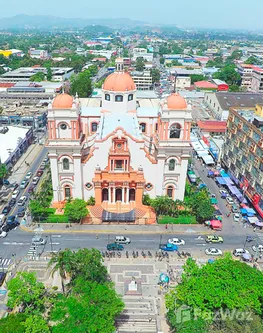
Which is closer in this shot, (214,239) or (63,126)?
(214,239)

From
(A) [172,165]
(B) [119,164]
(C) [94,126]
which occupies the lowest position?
(A) [172,165]

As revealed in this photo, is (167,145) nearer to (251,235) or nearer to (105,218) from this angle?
(105,218)

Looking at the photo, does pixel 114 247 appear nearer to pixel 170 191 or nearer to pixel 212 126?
pixel 170 191

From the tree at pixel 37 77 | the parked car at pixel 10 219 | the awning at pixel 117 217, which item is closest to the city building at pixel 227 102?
the awning at pixel 117 217

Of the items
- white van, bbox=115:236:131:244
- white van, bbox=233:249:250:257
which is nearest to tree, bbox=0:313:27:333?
white van, bbox=115:236:131:244

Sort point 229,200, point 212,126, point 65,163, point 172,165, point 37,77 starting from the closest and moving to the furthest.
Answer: point 65,163 → point 172,165 → point 229,200 → point 212,126 → point 37,77

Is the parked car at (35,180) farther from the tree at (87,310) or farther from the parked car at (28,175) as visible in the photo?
the tree at (87,310)

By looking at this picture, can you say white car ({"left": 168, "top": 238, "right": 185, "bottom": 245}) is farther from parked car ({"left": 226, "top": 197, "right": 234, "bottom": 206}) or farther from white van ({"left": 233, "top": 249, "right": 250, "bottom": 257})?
parked car ({"left": 226, "top": 197, "right": 234, "bottom": 206})

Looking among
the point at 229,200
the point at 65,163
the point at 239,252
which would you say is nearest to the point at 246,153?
the point at 229,200
